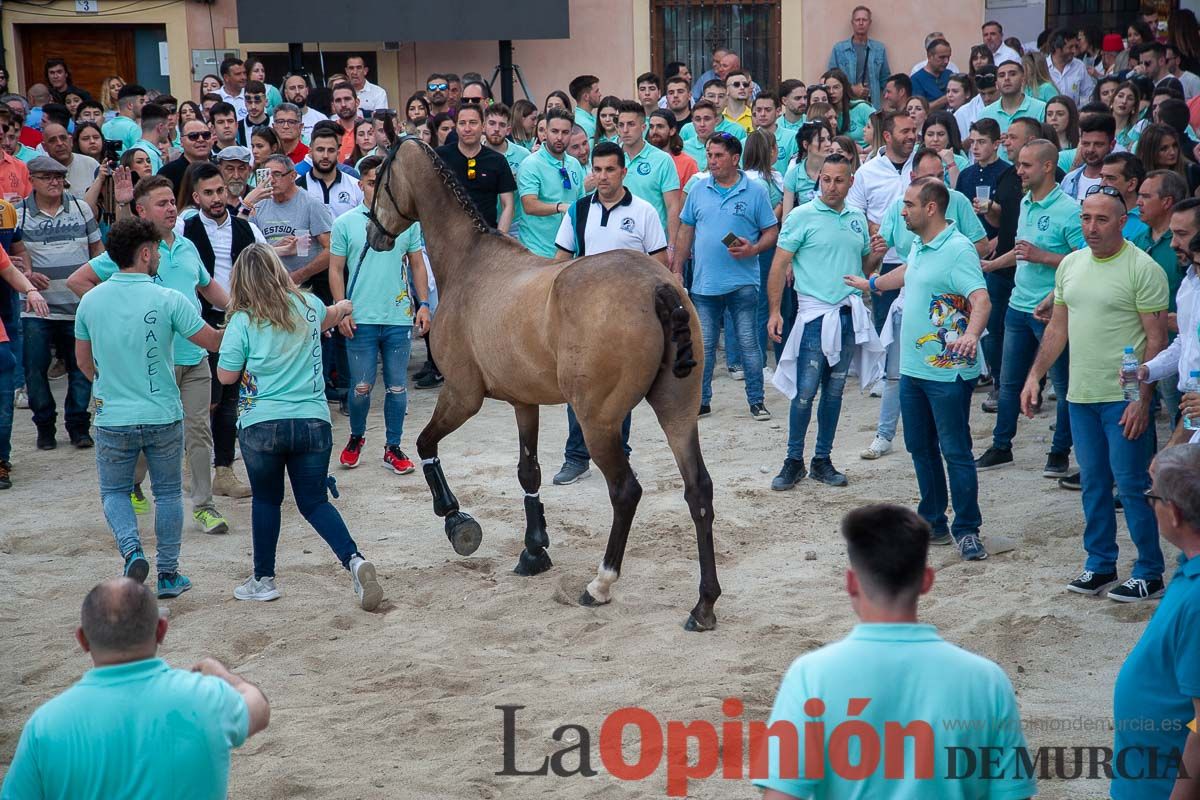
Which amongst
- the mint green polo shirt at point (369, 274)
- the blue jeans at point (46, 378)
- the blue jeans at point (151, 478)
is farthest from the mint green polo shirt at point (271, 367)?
the blue jeans at point (46, 378)

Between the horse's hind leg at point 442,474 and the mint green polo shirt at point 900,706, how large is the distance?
4513 mm

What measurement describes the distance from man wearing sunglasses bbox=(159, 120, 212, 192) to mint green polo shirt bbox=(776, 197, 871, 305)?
15.6 ft

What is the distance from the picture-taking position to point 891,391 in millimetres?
9031

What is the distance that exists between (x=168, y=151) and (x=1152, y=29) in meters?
11.8

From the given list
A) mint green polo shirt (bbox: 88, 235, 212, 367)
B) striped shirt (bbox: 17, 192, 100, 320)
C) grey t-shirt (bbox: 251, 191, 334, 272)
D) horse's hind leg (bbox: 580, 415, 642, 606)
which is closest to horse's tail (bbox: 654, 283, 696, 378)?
horse's hind leg (bbox: 580, 415, 642, 606)

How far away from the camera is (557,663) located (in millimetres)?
5906

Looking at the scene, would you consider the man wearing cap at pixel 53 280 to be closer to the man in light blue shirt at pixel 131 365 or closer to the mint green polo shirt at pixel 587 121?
the man in light blue shirt at pixel 131 365

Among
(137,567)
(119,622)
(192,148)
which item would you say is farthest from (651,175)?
(119,622)

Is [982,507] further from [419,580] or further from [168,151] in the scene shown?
[168,151]

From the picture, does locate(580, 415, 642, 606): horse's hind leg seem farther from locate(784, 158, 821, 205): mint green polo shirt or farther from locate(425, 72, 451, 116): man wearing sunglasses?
locate(425, 72, 451, 116): man wearing sunglasses

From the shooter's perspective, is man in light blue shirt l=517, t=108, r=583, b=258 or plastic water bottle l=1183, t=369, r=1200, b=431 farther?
man in light blue shirt l=517, t=108, r=583, b=258

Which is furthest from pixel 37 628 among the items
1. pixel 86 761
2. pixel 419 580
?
pixel 86 761

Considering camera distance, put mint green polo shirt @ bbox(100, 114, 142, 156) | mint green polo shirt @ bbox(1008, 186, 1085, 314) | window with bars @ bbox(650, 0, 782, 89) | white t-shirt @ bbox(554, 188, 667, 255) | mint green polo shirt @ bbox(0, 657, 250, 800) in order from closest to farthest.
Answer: mint green polo shirt @ bbox(0, 657, 250, 800) < mint green polo shirt @ bbox(1008, 186, 1085, 314) < white t-shirt @ bbox(554, 188, 667, 255) < mint green polo shirt @ bbox(100, 114, 142, 156) < window with bars @ bbox(650, 0, 782, 89)

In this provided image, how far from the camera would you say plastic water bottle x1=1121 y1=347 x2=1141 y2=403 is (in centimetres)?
614
